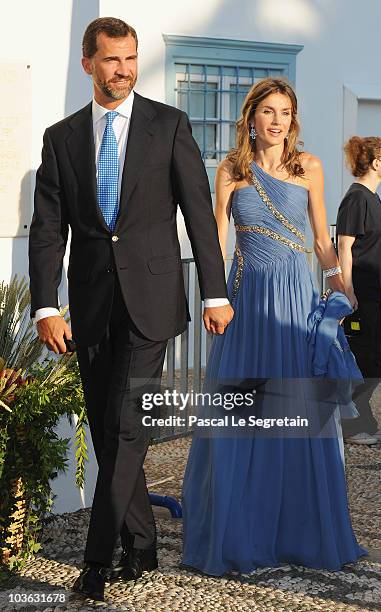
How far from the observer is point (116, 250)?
4.13 meters

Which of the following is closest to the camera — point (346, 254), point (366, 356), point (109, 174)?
point (109, 174)

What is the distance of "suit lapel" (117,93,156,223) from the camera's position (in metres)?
4.13

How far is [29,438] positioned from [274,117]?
4.94 feet

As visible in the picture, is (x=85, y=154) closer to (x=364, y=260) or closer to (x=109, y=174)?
A: (x=109, y=174)

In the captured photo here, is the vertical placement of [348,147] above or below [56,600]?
above

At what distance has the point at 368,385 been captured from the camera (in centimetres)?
714

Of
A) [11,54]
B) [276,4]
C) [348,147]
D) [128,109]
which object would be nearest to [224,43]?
[276,4]

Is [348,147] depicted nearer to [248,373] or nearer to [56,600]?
[248,373]

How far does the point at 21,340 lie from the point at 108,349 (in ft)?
2.20

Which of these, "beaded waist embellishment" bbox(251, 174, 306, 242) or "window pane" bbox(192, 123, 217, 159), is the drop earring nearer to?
"beaded waist embellishment" bbox(251, 174, 306, 242)

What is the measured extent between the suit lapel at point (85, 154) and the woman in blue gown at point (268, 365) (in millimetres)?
755

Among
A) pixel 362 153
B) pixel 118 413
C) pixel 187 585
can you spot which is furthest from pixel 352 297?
pixel 118 413

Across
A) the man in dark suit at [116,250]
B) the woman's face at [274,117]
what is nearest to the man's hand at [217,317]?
the man in dark suit at [116,250]

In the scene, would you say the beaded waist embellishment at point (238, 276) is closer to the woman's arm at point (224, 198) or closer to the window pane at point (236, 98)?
the woman's arm at point (224, 198)
